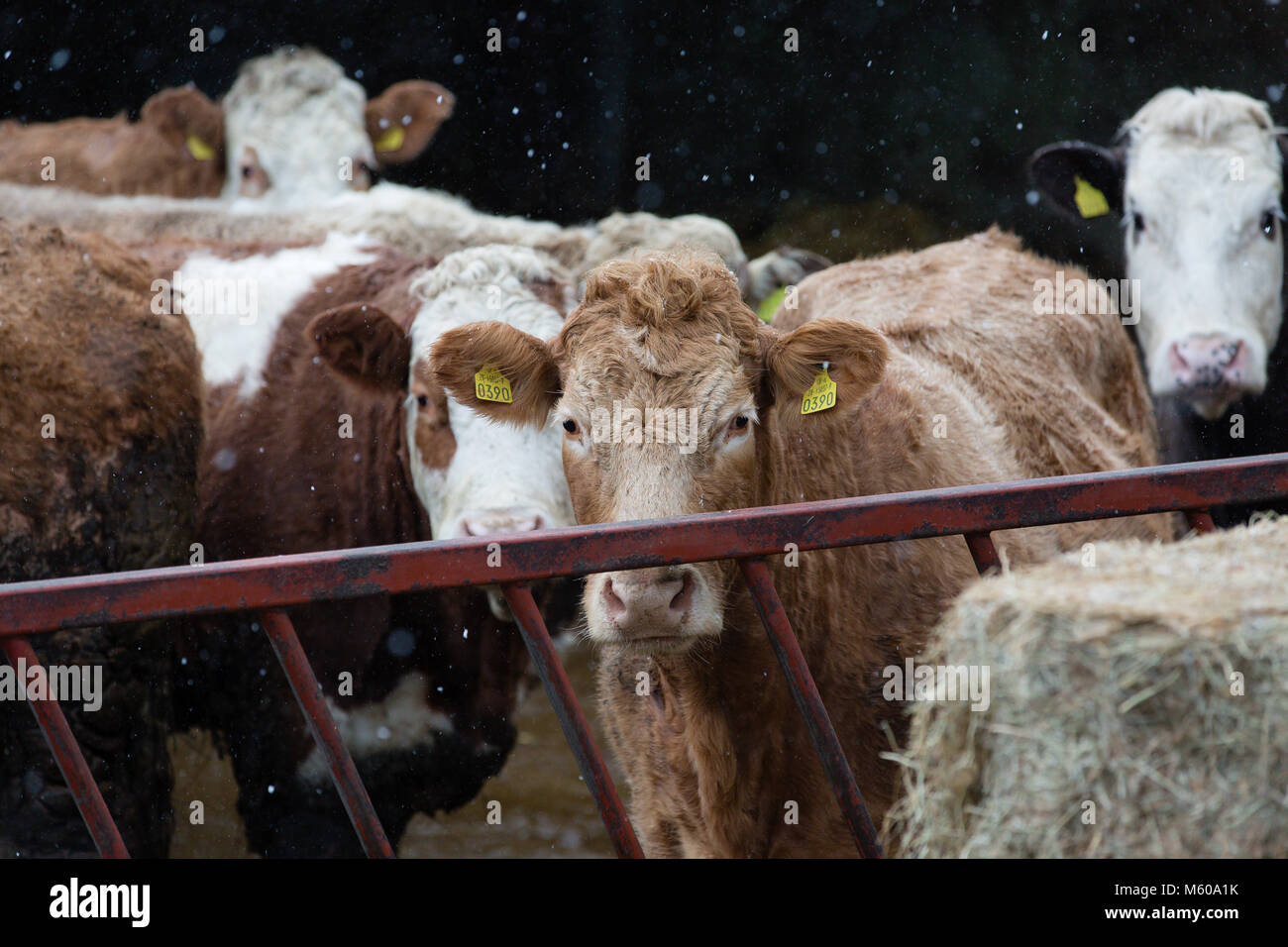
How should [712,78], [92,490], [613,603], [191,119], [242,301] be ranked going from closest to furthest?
[613,603], [92,490], [242,301], [191,119], [712,78]

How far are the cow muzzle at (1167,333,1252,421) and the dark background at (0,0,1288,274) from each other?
10.3 ft

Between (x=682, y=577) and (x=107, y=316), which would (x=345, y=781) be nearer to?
(x=682, y=577)

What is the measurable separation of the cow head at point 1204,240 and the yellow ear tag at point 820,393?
3109 millimetres

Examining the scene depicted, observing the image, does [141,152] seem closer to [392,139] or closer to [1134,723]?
[392,139]

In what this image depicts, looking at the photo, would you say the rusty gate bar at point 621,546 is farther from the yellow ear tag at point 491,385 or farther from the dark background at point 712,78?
the dark background at point 712,78

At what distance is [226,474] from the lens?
429 cm

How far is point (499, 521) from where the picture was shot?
3.64 m

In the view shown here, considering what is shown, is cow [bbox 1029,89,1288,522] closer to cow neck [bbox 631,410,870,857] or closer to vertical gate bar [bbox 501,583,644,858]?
cow neck [bbox 631,410,870,857]

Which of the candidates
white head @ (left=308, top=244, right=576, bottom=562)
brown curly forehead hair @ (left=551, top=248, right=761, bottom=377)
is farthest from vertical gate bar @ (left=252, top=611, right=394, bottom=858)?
white head @ (left=308, top=244, right=576, bottom=562)

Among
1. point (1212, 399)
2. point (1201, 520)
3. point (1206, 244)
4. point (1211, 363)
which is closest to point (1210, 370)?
point (1211, 363)

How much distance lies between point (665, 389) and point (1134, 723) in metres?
1.32

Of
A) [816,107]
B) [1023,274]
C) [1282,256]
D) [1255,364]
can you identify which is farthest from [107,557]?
[816,107]

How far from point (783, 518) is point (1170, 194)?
4460 mm

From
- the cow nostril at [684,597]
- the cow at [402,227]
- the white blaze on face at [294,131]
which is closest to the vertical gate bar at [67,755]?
the cow nostril at [684,597]
